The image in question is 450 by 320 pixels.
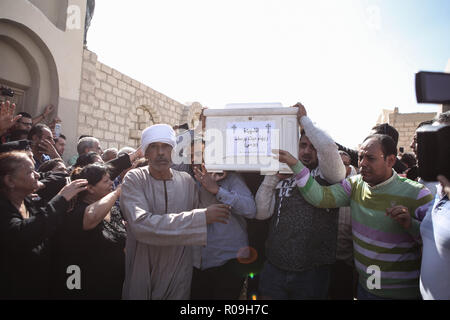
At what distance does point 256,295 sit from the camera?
2.09m

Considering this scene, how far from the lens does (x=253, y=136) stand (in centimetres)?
181

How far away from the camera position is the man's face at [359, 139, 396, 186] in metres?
1.79

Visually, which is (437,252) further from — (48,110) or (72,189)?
(48,110)

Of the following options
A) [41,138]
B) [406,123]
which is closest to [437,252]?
[41,138]

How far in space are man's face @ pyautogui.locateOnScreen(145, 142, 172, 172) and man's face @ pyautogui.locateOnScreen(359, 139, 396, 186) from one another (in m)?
1.36

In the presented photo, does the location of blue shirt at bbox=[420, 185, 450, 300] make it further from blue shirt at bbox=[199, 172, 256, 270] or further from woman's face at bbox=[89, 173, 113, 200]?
woman's face at bbox=[89, 173, 113, 200]

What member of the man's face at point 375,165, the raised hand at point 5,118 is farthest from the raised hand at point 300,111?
the raised hand at point 5,118

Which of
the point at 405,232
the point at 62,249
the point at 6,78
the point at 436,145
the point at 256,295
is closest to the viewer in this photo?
the point at 436,145

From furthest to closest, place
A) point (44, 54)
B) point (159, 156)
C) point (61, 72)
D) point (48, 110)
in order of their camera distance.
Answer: point (61, 72)
point (44, 54)
point (48, 110)
point (159, 156)

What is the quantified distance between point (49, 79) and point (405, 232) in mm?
6728

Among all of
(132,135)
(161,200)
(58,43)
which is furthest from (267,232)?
(132,135)

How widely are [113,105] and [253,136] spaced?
21.2 feet
